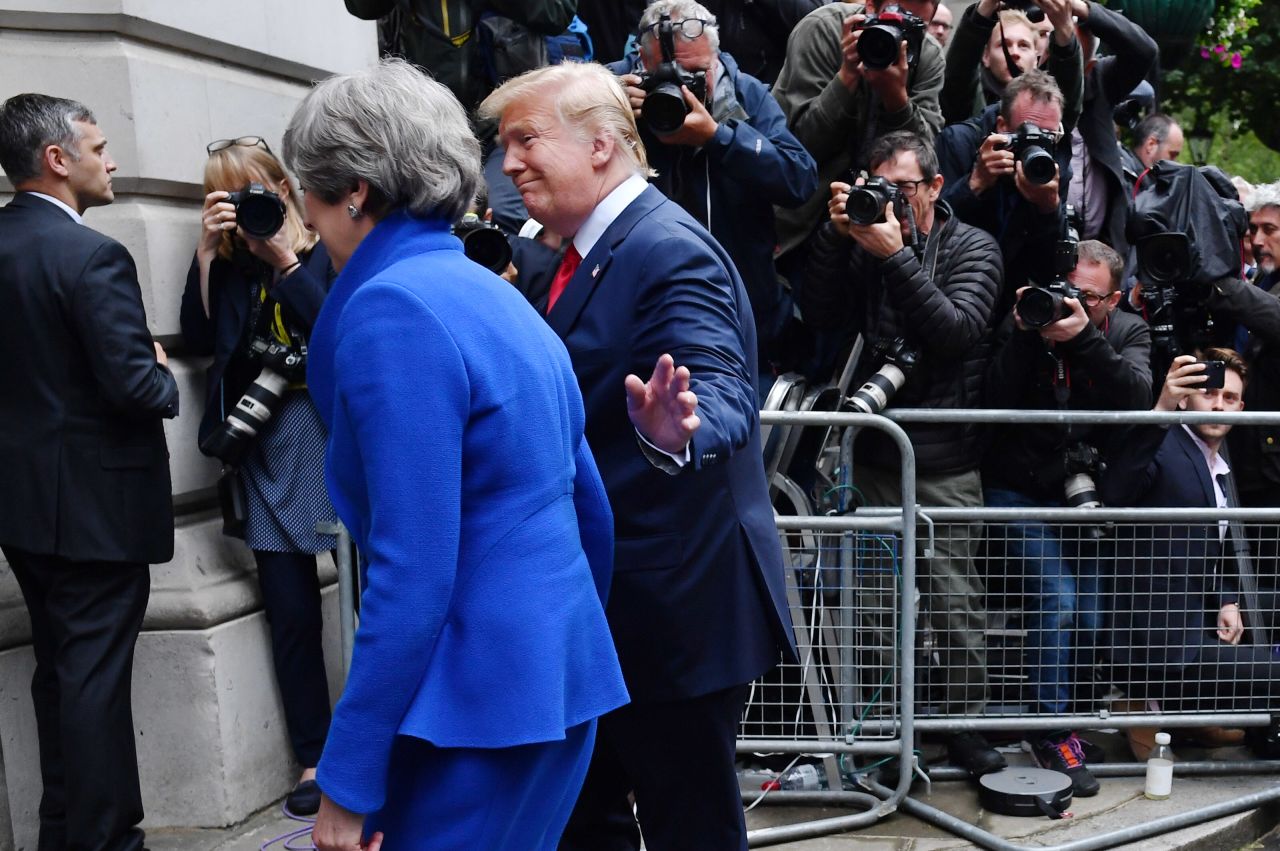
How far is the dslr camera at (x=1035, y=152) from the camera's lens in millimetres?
4770

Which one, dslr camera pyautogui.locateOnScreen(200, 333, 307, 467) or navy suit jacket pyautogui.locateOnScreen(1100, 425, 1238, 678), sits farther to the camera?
navy suit jacket pyautogui.locateOnScreen(1100, 425, 1238, 678)

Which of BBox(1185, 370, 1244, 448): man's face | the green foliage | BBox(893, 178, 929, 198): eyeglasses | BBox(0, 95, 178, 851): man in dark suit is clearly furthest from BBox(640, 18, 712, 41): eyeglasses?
the green foliage

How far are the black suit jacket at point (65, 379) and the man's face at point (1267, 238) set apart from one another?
13.4 feet

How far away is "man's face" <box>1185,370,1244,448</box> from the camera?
489cm

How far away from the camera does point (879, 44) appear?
4.79 meters

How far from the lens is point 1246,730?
5078 mm

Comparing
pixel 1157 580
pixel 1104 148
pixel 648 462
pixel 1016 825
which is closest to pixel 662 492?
pixel 648 462

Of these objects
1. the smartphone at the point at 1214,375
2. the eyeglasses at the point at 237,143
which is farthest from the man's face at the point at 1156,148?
the eyeglasses at the point at 237,143

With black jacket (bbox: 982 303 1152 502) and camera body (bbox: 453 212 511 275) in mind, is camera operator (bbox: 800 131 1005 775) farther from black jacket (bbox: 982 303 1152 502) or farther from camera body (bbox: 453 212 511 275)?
camera body (bbox: 453 212 511 275)

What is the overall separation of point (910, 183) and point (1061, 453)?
99 cm

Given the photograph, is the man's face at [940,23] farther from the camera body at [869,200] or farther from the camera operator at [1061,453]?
the camera body at [869,200]

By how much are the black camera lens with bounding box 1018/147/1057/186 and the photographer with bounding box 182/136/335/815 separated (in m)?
2.24

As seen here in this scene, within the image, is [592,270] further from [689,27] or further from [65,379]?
[689,27]

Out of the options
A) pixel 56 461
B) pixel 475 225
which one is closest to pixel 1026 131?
pixel 475 225
